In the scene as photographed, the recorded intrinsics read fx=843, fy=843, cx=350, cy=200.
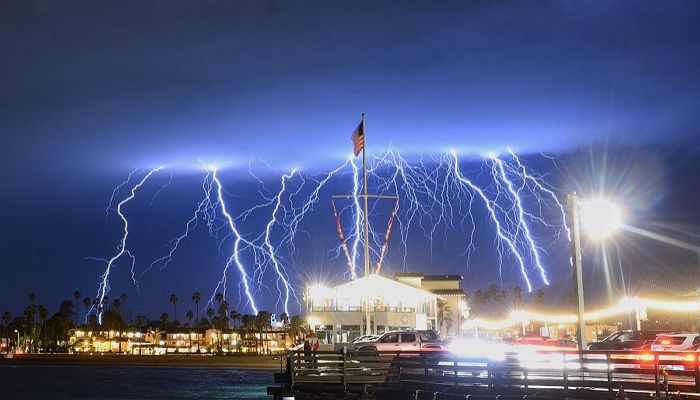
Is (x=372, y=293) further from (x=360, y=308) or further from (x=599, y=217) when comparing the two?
(x=599, y=217)

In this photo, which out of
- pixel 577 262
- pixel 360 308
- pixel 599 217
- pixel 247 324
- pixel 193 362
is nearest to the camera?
pixel 577 262

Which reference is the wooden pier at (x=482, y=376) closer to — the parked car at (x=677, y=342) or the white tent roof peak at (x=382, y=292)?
the parked car at (x=677, y=342)

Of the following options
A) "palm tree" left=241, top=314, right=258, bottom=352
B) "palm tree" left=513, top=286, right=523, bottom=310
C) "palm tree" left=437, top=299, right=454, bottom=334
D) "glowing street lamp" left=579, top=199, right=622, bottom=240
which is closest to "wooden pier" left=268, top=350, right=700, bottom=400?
"glowing street lamp" left=579, top=199, right=622, bottom=240

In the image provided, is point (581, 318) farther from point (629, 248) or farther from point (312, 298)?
point (629, 248)

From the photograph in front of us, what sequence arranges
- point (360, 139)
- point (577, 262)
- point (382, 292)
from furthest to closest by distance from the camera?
point (382, 292) < point (360, 139) < point (577, 262)

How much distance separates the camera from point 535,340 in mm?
44719

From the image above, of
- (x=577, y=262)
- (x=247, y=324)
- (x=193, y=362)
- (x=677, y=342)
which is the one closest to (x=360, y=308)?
(x=677, y=342)

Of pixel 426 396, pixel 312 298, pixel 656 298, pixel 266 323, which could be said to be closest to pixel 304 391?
pixel 426 396

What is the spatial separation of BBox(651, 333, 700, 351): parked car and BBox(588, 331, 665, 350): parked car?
2.74 metres

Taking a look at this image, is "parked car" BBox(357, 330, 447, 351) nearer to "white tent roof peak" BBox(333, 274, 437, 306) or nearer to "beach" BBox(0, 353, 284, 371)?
"white tent roof peak" BBox(333, 274, 437, 306)

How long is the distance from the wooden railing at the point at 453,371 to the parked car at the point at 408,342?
230 inches

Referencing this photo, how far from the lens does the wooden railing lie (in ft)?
68.8

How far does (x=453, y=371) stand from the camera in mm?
25406

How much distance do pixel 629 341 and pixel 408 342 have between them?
9.51 metres
